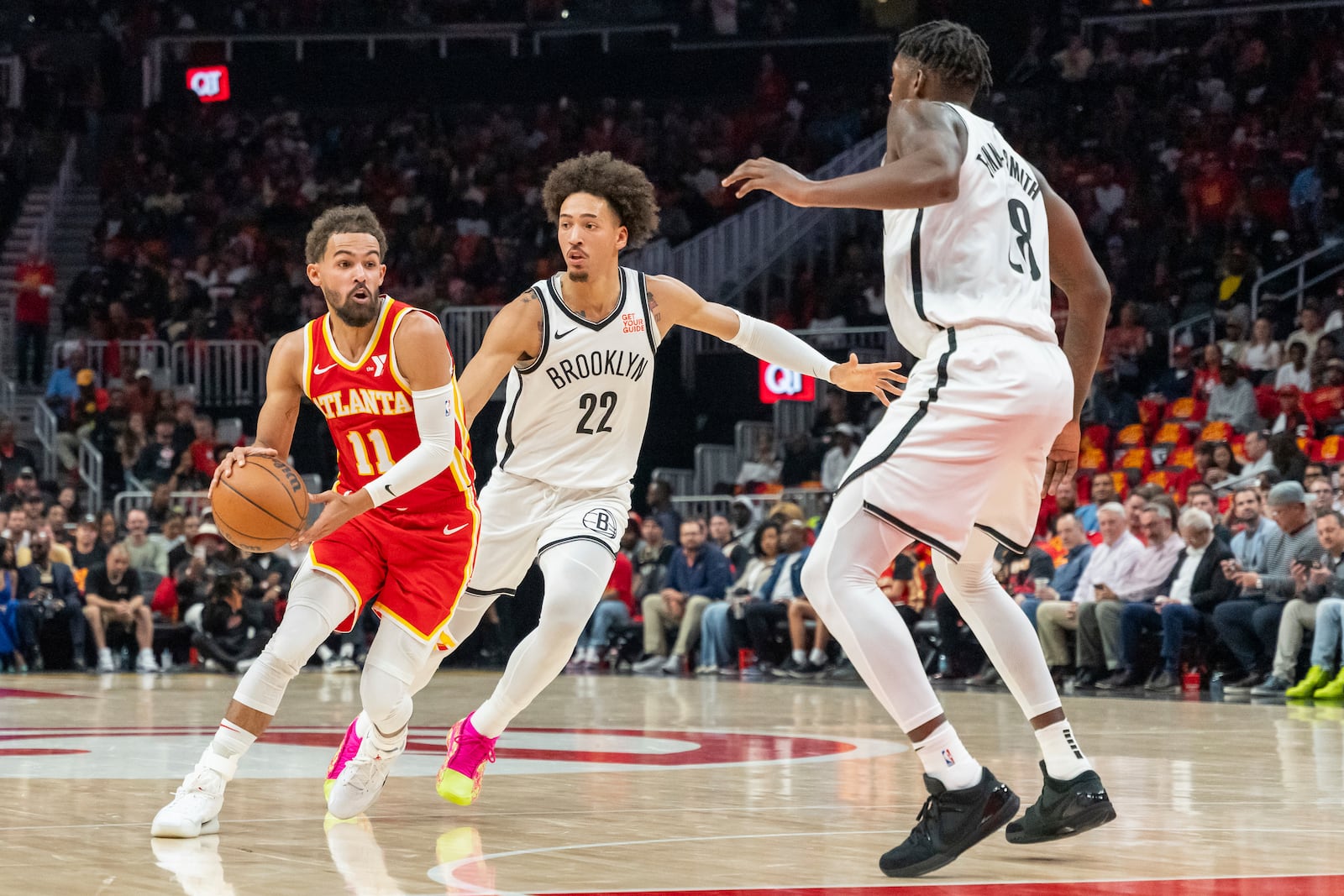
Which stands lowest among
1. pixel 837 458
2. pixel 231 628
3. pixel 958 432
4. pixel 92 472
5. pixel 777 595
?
pixel 231 628

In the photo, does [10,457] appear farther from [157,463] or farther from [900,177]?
Answer: [900,177]

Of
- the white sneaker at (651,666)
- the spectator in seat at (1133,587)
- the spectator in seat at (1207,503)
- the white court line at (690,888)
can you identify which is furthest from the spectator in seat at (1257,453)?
the white court line at (690,888)

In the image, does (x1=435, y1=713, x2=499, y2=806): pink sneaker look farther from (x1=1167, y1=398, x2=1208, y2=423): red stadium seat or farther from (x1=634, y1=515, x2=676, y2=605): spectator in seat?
(x1=1167, y1=398, x2=1208, y2=423): red stadium seat

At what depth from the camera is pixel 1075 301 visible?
4.98 meters

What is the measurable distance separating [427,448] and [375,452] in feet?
0.99

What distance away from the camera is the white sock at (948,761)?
14.5 feet

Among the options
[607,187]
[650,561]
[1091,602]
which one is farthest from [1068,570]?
[607,187]

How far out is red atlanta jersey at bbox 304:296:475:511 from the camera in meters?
5.51

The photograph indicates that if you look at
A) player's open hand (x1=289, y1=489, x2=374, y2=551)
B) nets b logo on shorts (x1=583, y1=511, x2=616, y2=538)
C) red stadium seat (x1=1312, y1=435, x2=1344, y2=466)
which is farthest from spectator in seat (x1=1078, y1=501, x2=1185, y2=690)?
player's open hand (x1=289, y1=489, x2=374, y2=551)

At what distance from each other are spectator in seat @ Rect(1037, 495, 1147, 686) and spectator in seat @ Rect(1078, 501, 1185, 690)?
1.4 inches

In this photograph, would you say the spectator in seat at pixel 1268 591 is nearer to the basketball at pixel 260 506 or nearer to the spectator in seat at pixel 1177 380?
the spectator in seat at pixel 1177 380

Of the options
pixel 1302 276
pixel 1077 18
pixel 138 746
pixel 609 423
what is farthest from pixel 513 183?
pixel 609 423

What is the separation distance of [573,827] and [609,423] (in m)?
1.44

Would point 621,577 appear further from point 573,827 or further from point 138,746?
point 573,827
